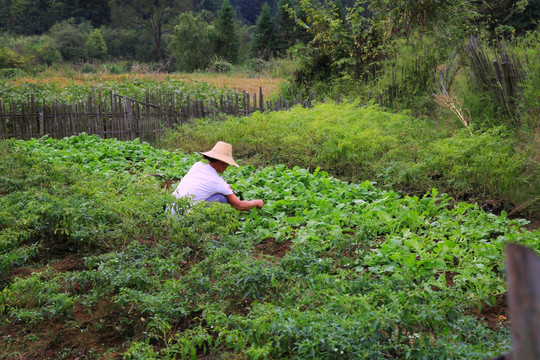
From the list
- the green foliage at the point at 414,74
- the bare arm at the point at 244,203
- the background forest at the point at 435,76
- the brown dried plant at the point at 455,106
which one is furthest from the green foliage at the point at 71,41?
the bare arm at the point at 244,203

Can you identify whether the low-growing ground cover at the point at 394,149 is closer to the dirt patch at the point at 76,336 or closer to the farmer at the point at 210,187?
the farmer at the point at 210,187

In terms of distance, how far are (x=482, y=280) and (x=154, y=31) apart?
5445 centimetres

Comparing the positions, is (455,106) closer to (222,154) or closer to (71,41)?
(222,154)

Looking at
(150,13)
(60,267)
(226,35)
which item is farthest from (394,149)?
(150,13)

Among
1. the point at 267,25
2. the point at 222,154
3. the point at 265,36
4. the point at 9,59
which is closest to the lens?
the point at 222,154

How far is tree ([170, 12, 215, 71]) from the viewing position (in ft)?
132

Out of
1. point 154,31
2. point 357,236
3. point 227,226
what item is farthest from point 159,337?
point 154,31

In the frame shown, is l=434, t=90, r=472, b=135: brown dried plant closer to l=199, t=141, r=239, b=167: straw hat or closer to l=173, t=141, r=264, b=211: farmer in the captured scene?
l=199, t=141, r=239, b=167: straw hat

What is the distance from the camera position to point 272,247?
14.3ft

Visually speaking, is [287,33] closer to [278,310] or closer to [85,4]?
[85,4]

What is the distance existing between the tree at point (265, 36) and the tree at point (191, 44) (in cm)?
454

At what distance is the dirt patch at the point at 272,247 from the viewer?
4238 mm

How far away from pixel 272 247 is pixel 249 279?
4.45 feet

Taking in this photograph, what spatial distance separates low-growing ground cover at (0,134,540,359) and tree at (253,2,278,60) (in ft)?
129
